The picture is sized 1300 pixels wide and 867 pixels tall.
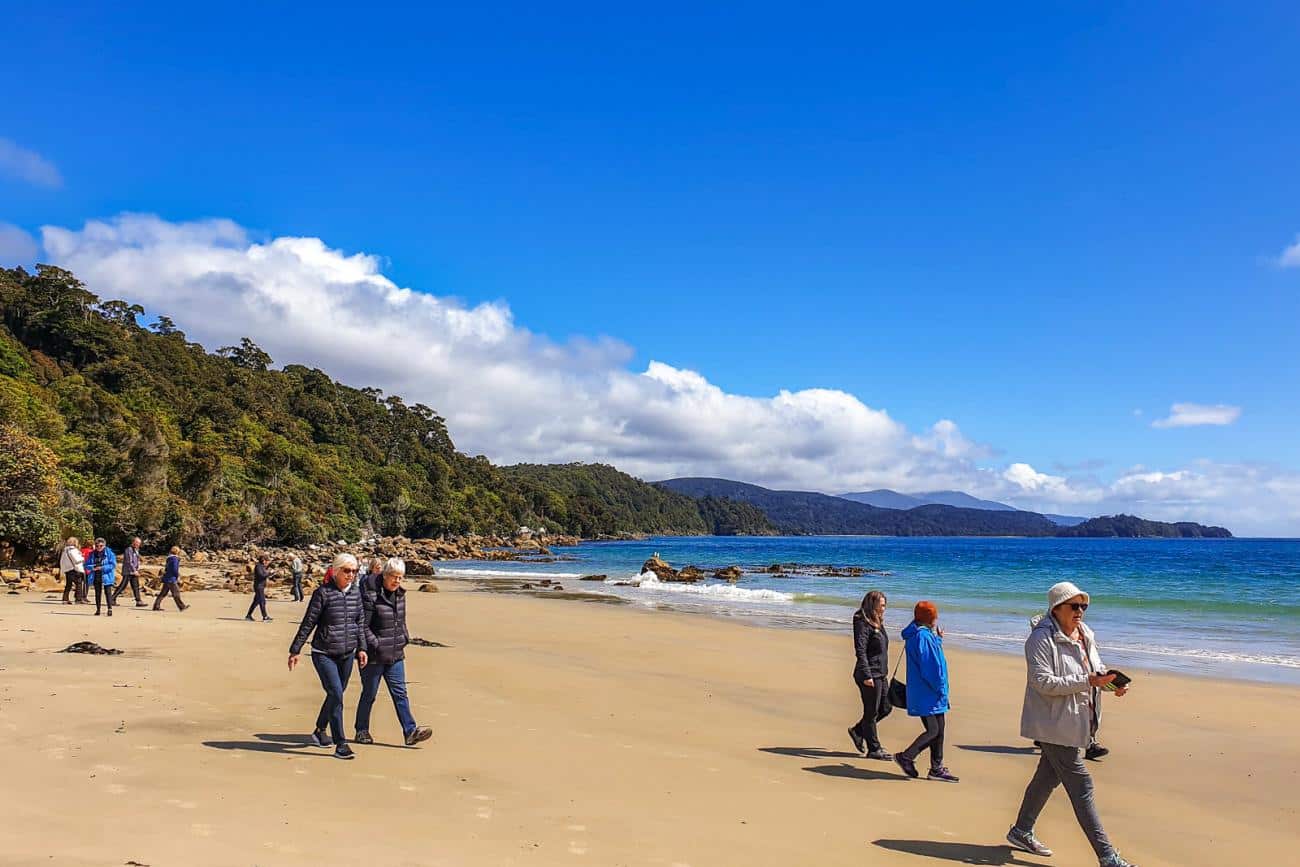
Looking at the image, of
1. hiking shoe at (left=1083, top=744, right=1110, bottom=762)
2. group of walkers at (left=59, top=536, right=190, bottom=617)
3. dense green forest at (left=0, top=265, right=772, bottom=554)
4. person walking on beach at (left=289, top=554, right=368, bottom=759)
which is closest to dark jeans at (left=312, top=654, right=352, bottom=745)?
person walking on beach at (left=289, top=554, right=368, bottom=759)

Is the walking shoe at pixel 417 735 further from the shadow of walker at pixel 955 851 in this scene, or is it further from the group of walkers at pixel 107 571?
the group of walkers at pixel 107 571

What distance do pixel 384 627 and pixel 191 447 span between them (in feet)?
188

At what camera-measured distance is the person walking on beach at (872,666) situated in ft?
28.1

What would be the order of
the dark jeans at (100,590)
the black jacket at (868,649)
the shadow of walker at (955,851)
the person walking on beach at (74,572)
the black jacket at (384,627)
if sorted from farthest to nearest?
1. the person walking on beach at (74,572)
2. the dark jeans at (100,590)
3. the black jacket at (868,649)
4. the black jacket at (384,627)
5. the shadow of walker at (955,851)

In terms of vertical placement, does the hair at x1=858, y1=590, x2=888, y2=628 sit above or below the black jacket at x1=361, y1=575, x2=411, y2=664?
above

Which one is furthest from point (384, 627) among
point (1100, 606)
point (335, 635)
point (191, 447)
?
point (191, 447)

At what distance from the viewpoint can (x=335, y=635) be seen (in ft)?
26.2

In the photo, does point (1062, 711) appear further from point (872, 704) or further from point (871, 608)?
point (872, 704)

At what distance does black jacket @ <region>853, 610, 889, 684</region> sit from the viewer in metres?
8.55

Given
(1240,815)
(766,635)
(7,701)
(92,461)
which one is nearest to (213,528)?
(92,461)

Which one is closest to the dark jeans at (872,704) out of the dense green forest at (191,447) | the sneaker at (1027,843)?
the sneaker at (1027,843)

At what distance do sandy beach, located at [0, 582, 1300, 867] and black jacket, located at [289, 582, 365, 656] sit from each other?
3.36ft

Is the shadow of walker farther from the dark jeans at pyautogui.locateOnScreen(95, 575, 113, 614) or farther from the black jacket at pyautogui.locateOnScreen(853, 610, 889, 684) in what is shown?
the dark jeans at pyautogui.locateOnScreen(95, 575, 113, 614)

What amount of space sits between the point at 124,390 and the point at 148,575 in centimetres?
5711
